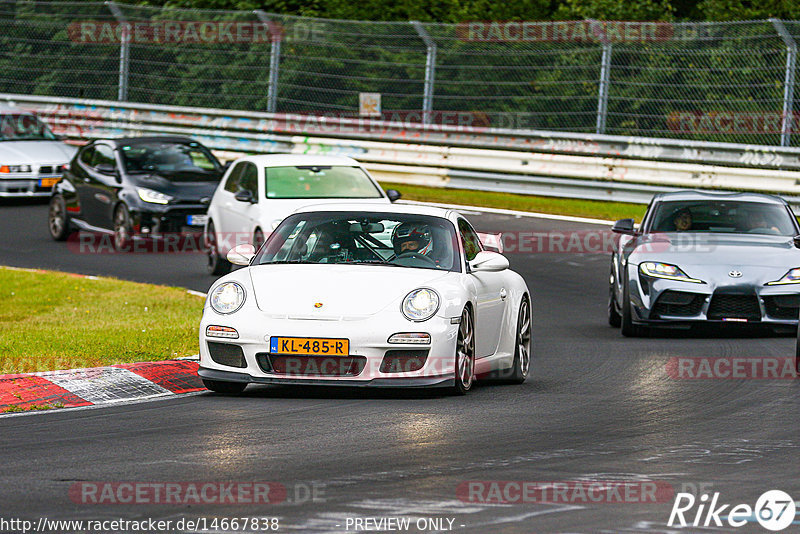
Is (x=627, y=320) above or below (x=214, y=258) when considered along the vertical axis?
above

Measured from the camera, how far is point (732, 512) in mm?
6539

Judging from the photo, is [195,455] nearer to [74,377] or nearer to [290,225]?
[74,377]

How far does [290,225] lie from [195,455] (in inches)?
139

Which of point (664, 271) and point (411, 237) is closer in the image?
point (411, 237)

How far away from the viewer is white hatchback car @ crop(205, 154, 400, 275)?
17.8 m

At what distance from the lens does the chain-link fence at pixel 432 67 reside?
77.3 ft

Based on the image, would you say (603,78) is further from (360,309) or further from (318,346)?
(318,346)

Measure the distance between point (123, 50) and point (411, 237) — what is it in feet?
69.0

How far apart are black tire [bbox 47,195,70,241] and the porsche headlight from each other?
11.6m

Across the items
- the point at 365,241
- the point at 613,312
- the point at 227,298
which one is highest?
the point at 365,241

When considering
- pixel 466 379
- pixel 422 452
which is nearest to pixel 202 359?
pixel 466 379
